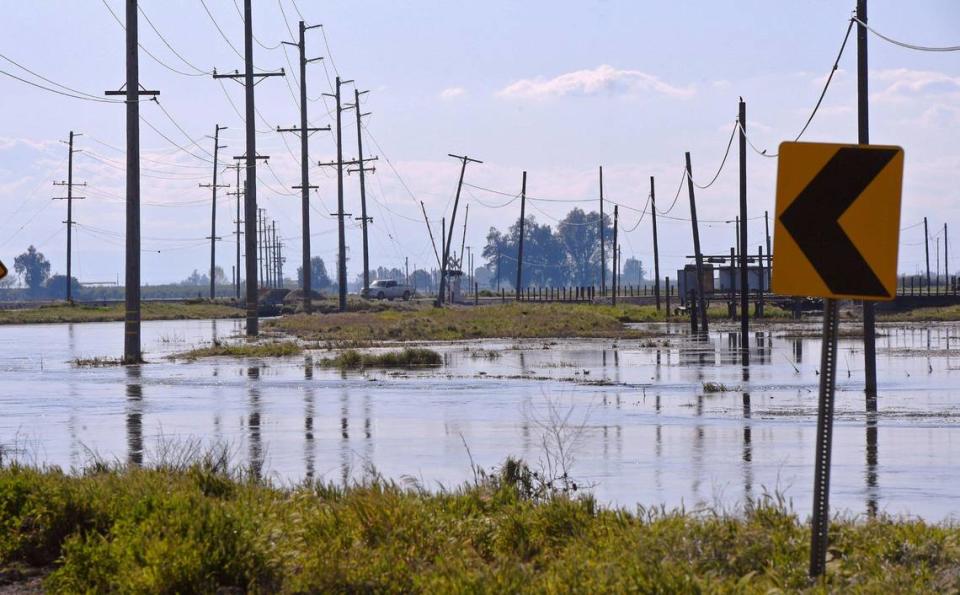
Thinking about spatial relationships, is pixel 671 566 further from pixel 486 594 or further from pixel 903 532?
pixel 903 532

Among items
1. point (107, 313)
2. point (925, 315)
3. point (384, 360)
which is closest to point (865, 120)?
point (384, 360)

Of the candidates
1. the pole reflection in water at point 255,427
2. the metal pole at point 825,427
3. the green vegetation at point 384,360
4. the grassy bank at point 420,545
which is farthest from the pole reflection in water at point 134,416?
the metal pole at point 825,427

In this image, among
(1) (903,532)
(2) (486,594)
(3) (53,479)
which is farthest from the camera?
(3) (53,479)

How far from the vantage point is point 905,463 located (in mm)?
14398

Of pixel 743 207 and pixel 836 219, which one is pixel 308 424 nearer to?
pixel 836 219

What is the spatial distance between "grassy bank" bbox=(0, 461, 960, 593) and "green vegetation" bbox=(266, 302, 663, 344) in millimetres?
34919

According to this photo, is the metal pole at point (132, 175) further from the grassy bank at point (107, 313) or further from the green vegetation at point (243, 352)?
the grassy bank at point (107, 313)

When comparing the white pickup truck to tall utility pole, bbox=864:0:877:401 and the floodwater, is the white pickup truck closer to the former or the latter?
the floodwater

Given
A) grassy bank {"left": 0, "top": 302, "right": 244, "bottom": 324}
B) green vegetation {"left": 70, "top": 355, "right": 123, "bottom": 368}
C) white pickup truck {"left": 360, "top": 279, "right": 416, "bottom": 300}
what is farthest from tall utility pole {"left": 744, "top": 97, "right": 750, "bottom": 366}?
white pickup truck {"left": 360, "top": 279, "right": 416, "bottom": 300}

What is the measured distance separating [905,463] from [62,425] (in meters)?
11.4

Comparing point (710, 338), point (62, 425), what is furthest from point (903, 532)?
point (710, 338)

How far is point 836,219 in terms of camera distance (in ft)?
23.9

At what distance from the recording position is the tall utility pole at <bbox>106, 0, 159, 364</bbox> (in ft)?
109

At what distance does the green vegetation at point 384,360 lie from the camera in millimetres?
33062
